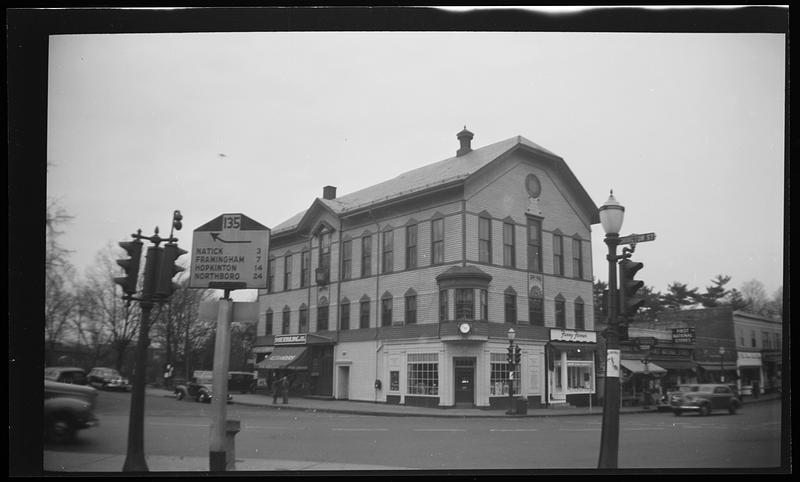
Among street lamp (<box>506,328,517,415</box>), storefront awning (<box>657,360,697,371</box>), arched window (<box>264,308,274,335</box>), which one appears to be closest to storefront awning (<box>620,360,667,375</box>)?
storefront awning (<box>657,360,697,371</box>)

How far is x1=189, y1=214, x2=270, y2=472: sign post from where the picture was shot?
730 centimetres

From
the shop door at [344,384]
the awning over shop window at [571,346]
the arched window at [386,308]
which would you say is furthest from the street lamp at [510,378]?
the shop door at [344,384]

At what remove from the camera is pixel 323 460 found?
832cm

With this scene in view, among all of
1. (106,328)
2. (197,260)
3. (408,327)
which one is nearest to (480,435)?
(408,327)

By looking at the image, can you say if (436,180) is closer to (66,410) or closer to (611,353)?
(611,353)

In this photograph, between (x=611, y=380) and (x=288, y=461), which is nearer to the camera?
(x=611, y=380)

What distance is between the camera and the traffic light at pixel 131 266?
7445mm

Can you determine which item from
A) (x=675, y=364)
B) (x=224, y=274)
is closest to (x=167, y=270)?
(x=224, y=274)

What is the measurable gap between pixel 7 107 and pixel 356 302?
18.9 feet

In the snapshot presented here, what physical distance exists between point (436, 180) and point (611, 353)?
407cm

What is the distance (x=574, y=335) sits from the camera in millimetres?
10250

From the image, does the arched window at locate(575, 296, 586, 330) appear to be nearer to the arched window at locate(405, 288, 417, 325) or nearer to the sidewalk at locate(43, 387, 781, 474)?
the sidewalk at locate(43, 387, 781, 474)

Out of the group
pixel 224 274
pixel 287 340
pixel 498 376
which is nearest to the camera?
pixel 224 274

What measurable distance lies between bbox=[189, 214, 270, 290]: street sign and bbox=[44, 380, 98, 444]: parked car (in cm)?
224
